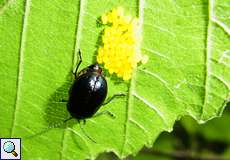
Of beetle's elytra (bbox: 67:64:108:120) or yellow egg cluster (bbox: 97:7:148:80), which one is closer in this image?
yellow egg cluster (bbox: 97:7:148:80)

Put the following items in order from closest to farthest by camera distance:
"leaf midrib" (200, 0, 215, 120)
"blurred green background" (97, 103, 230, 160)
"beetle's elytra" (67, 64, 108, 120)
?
"leaf midrib" (200, 0, 215, 120) → "beetle's elytra" (67, 64, 108, 120) → "blurred green background" (97, 103, 230, 160)

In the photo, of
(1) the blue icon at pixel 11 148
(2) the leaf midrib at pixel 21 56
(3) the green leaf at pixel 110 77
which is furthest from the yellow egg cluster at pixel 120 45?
(1) the blue icon at pixel 11 148

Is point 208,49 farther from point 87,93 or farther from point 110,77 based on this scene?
point 87,93

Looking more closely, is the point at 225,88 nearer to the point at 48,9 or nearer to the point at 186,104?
the point at 186,104

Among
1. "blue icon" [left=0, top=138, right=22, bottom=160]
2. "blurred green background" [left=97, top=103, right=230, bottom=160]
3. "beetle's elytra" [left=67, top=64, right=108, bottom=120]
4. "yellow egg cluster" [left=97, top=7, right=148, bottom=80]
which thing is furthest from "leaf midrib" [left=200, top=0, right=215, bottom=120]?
"blurred green background" [left=97, top=103, right=230, bottom=160]

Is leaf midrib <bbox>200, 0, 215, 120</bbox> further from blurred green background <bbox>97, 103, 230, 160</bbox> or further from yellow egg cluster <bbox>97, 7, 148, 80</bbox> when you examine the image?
blurred green background <bbox>97, 103, 230, 160</bbox>

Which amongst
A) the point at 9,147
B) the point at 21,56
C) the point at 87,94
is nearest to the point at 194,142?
the point at 87,94

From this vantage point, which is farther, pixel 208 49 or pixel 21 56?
pixel 21 56

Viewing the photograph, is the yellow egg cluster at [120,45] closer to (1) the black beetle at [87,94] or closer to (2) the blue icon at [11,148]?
(1) the black beetle at [87,94]
